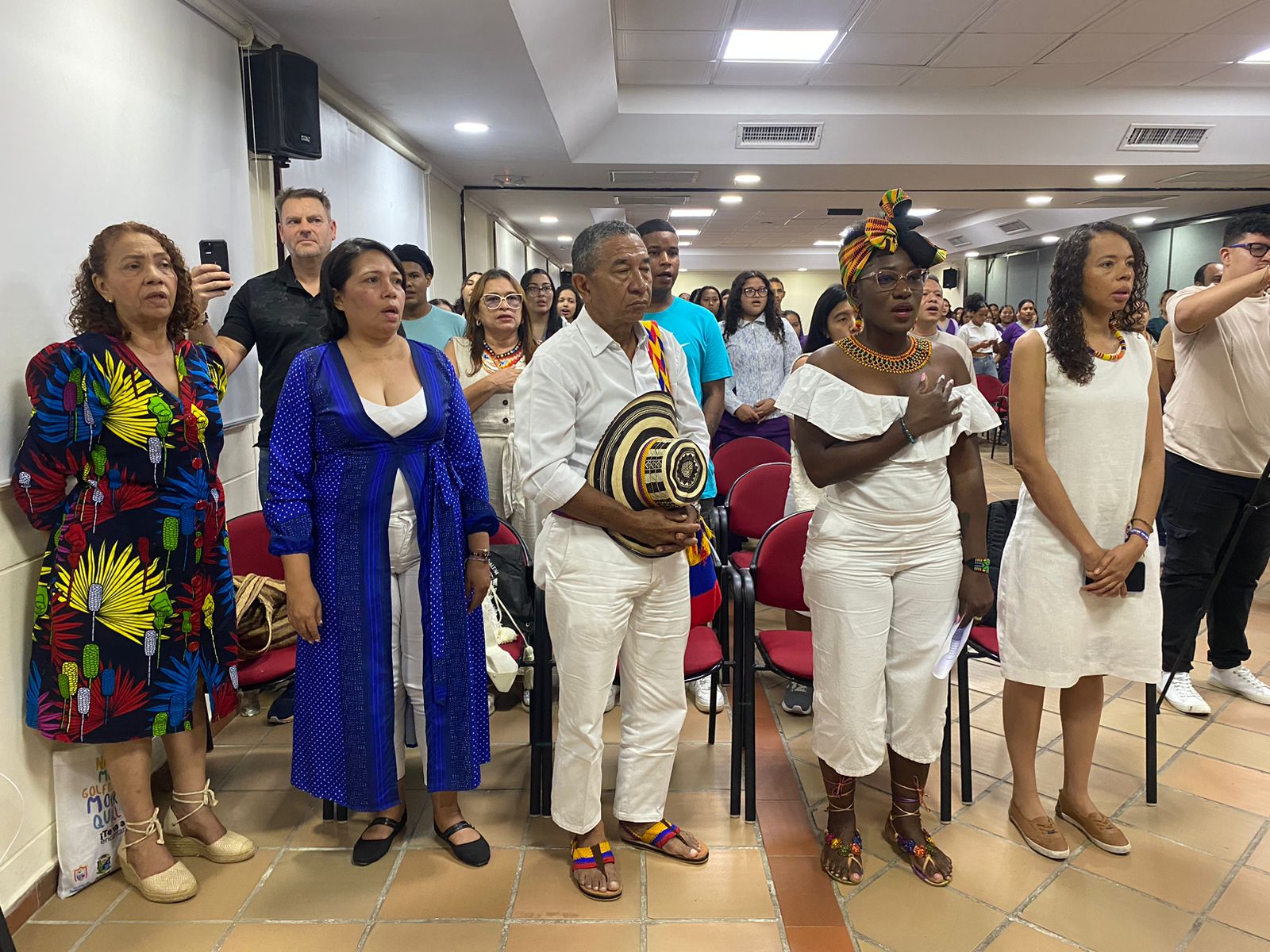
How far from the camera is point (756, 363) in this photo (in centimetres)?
452

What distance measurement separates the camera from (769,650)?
2508 mm

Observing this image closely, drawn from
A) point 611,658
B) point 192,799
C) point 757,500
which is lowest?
point 192,799

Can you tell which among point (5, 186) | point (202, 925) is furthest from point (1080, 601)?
point (5, 186)

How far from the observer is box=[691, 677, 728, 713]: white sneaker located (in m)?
3.18

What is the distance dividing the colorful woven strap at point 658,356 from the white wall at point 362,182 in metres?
2.56

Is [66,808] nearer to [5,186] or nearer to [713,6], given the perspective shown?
[5,186]

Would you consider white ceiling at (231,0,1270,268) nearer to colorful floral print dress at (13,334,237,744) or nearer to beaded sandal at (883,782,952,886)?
colorful floral print dress at (13,334,237,744)

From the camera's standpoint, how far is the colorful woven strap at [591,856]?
2.16m

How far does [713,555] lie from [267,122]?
8.77 feet

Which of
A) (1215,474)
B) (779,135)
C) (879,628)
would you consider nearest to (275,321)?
(879,628)

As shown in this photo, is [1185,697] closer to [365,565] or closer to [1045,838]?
[1045,838]

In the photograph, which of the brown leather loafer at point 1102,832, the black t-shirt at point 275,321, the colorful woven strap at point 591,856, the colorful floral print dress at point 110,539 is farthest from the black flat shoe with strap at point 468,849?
the brown leather loafer at point 1102,832

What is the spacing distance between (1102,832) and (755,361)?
9.18ft

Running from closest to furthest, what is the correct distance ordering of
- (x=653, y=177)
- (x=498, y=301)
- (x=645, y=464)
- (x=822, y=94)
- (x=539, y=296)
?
(x=645, y=464), (x=498, y=301), (x=539, y=296), (x=822, y=94), (x=653, y=177)
